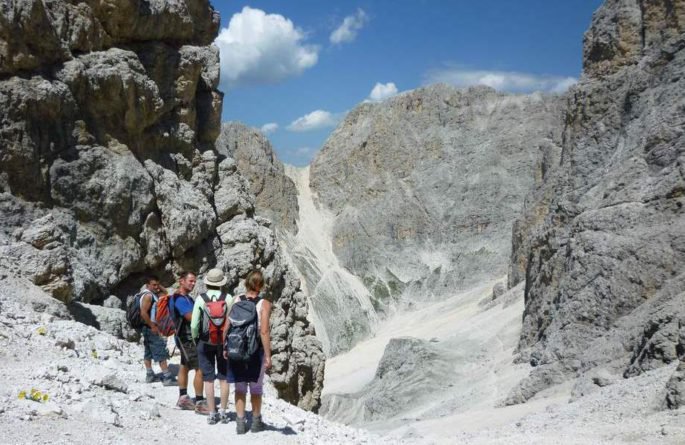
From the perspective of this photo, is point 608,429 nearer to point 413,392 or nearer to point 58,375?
point 58,375

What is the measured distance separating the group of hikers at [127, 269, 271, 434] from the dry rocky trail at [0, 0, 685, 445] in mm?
326

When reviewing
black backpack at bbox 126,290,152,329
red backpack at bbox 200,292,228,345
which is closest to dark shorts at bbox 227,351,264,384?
red backpack at bbox 200,292,228,345

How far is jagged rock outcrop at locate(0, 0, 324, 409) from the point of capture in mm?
13062

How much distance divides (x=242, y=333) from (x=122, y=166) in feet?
A: 28.4

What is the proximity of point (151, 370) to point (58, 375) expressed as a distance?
196 cm

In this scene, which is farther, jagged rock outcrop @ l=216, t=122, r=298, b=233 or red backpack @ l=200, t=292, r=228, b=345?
jagged rock outcrop @ l=216, t=122, r=298, b=233

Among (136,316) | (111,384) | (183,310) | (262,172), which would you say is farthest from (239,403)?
(262,172)

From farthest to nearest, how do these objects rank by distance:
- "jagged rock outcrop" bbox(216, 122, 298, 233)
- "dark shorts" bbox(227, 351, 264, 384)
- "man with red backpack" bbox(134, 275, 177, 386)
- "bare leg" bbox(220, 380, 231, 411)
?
"jagged rock outcrop" bbox(216, 122, 298, 233) < "man with red backpack" bbox(134, 275, 177, 386) < "bare leg" bbox(220, 380, 231, 411) < "dark shorts" bbox(227, 351, 264, 384)

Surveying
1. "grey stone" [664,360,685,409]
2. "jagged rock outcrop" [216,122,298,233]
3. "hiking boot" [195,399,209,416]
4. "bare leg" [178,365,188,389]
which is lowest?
"grey stone" [664,360,685,409]

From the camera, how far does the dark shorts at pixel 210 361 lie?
8391 millimetres

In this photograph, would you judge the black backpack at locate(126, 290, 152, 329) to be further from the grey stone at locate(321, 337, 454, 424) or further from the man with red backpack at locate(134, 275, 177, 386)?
the grey stone at locate(321, 337, 454, 424)

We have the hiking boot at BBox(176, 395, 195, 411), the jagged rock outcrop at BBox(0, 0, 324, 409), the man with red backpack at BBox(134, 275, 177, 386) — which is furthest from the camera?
the jagged rock outcrop at BBox(0, 0, 324, 409)

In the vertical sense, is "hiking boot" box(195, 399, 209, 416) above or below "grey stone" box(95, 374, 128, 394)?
below

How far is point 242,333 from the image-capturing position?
25.6 ft
